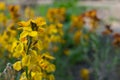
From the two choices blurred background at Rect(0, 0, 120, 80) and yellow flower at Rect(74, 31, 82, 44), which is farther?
yellow flower at Rect(74, 31, 82, 44)

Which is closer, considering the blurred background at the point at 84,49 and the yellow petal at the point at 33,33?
the yellow petal at the point at 33,33

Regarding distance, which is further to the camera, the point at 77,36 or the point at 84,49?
the point at 77,36

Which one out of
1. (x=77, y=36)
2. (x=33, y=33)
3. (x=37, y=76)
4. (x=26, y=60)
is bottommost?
(x=77, y=36)

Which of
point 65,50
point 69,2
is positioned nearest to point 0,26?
point 65,50

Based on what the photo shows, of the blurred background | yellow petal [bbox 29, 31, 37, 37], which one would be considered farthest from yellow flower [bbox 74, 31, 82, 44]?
yellow petal [bbox 29, 31, 37, 37]

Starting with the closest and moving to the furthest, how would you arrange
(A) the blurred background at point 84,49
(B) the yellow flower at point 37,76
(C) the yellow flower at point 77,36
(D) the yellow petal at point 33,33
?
(D) the yellow petal at point 33,33
(B) the yellow flower at point 37,76
(A) the blurred background at point 84,49
(C) the yellow flower at point 77,36

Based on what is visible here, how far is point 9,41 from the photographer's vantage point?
3.73 m

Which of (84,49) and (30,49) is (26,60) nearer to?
(30,49)

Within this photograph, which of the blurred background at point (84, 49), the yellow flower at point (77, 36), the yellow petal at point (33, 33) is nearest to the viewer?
the yellow petal at point (33, 33)

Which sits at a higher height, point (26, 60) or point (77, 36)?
point (26, 60)

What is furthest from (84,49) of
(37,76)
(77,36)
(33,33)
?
(33,33)

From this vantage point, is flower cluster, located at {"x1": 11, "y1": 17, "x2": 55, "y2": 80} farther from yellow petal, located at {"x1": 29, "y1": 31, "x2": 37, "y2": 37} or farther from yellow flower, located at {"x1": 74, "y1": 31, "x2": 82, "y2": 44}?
yellow flower, located at {"x1": 74, "y1": 31, "x2": 82, "y2": 44}

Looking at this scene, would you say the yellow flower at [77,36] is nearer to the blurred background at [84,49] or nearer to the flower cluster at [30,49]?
the blurred background at [84,49]

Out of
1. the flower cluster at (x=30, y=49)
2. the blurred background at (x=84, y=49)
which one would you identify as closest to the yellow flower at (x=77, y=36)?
the blurred background at (x=84, y=49)
